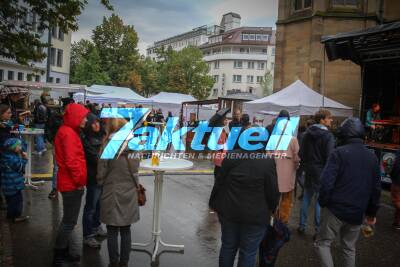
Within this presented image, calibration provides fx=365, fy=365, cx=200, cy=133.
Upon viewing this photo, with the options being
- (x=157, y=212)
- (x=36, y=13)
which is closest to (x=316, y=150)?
(x=157, y=212)

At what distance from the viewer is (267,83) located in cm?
7238

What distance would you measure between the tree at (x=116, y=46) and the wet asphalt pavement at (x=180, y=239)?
140 ft

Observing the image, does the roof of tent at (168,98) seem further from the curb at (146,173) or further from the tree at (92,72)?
the tree at (92,72)

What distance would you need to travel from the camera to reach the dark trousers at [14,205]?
19.3ft

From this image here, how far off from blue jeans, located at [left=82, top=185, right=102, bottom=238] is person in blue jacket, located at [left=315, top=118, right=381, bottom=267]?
2973mm

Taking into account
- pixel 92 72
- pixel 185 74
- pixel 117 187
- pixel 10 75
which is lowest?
pixel 117 187

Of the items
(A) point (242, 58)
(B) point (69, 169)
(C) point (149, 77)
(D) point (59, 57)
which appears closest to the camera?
(B) point (69, 169)

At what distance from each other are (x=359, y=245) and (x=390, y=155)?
585cm

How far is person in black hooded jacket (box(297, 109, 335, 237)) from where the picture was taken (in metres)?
5.80

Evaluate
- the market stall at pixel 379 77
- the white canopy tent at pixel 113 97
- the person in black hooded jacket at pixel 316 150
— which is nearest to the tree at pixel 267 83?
the white canopy tent at pixel 113 97

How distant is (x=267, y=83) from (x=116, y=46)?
3380cm

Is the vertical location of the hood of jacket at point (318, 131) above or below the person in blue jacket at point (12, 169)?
above

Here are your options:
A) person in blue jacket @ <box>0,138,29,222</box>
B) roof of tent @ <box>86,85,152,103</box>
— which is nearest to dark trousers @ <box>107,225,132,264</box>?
person in blue jacket @ <box>0,138,29,222</box>

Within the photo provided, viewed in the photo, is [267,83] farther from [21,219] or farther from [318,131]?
[21,219]
